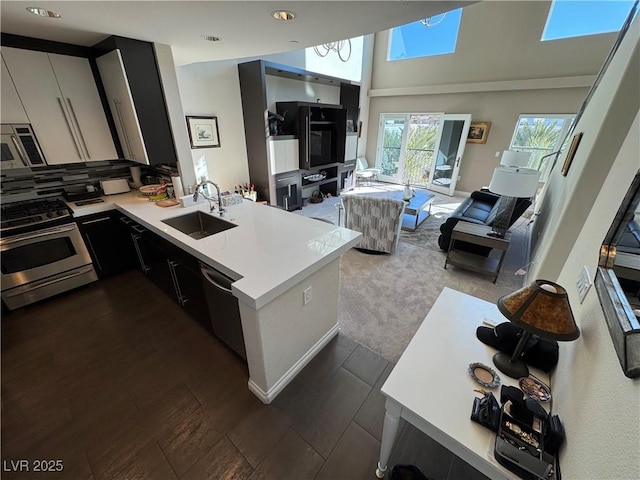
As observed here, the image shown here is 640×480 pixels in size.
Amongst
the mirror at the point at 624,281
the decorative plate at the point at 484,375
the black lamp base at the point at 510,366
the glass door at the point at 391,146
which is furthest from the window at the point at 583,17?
the decorative plate at the point at 484,375

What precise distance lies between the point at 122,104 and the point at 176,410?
2.64 m

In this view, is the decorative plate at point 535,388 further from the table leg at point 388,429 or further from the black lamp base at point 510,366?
the table leg at point 388,429

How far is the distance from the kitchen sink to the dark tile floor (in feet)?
2.85

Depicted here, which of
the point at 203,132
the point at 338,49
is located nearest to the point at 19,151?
the point at 203,132

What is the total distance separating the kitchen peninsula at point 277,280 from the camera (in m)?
1.43

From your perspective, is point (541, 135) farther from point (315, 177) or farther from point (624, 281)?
point (624, 281)

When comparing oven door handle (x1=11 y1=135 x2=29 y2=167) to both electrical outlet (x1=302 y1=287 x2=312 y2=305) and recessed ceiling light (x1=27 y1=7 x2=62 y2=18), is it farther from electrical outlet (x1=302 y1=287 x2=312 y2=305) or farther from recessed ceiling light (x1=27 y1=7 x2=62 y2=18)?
electrical outlet (x1=302 y1=287 x2=312 y2=305)

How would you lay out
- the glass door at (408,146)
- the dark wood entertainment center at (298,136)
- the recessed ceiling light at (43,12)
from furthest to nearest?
the glass door at (408,146), the dark wood entertainment center at (298,136), the recessed ceiling light at (43,12)

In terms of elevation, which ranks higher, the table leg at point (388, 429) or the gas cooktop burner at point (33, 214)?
the gas cooktop burner at point (33, 214)

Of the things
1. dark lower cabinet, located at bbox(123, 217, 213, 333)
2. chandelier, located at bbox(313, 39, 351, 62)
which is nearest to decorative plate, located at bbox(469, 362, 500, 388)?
dark lower cabinet, located at bbox(123, 217, 213, 333)

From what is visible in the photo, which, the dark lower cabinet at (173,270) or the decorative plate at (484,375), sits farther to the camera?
the dark lower cabinet at (173,270)

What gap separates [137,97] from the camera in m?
2.22

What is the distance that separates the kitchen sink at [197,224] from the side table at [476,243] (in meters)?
2.76

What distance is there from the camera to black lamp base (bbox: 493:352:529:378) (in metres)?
1.08
